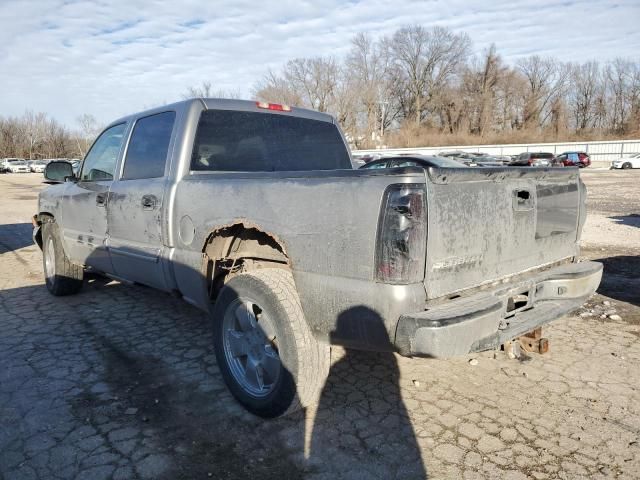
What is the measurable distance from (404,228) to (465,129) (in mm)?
77373

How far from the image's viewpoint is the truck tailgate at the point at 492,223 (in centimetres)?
250

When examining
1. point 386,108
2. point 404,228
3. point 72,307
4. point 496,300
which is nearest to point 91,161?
point 72,307

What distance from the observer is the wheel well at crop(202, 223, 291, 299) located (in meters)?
3.21

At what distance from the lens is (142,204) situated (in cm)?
388

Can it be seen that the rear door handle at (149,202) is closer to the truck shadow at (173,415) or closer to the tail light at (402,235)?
the truck shadow at (173,415)

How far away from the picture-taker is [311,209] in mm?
2695

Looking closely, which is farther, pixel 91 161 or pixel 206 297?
pixel 91 161

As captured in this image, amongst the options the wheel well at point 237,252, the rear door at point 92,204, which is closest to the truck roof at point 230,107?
the rear door at point 92,204

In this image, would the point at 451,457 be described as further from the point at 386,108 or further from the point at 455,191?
the point at 386,108

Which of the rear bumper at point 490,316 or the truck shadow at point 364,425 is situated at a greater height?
the rear bumper at point 490,316

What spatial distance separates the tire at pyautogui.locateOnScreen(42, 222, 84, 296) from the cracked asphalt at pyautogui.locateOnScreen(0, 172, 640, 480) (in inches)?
35.0

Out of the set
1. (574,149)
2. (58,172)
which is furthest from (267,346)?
(574,149)

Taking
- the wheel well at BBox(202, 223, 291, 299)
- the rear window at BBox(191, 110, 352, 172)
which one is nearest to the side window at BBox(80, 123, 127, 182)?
the rear window at BBox(191, 110, 352, 172)

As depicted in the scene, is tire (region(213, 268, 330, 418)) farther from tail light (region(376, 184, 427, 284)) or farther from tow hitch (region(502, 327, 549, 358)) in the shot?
tow hitch (region(502, 327, 549, 358))
